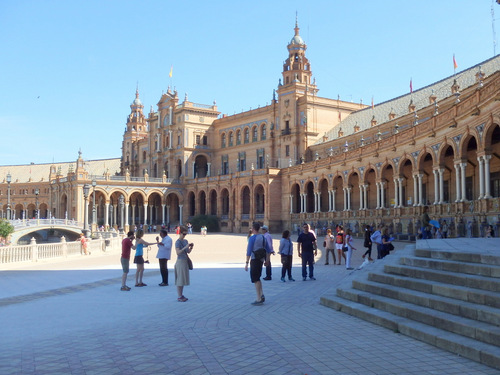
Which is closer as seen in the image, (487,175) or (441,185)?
(487,175)

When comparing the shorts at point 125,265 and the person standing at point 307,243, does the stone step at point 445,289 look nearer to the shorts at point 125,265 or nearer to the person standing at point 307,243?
the person standing at point 307,243

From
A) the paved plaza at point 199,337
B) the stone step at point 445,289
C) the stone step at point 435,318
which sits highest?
the stone step at point 445,289

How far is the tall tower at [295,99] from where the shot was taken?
65562 millimetres

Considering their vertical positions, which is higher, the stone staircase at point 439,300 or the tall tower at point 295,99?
the tall tower at point 295,99

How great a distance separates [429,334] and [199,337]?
3.43 m

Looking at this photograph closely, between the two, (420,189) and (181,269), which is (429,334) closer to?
(181,269)

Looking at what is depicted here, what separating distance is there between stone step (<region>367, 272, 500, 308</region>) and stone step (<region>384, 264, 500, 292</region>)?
0.35ft

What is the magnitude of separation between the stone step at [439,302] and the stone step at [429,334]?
0.41 m

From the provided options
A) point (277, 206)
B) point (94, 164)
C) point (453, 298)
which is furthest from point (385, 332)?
point (94, 164)

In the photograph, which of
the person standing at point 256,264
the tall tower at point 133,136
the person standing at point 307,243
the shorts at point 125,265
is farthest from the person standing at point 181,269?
the tall tower at point 133,136

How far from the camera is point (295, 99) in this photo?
66125 millimetres

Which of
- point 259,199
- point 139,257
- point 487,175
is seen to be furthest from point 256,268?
point 259,199

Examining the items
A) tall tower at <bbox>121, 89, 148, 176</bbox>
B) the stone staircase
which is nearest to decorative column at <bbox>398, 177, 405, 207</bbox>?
the stone staircase

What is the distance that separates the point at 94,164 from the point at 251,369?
116434 millimetres
